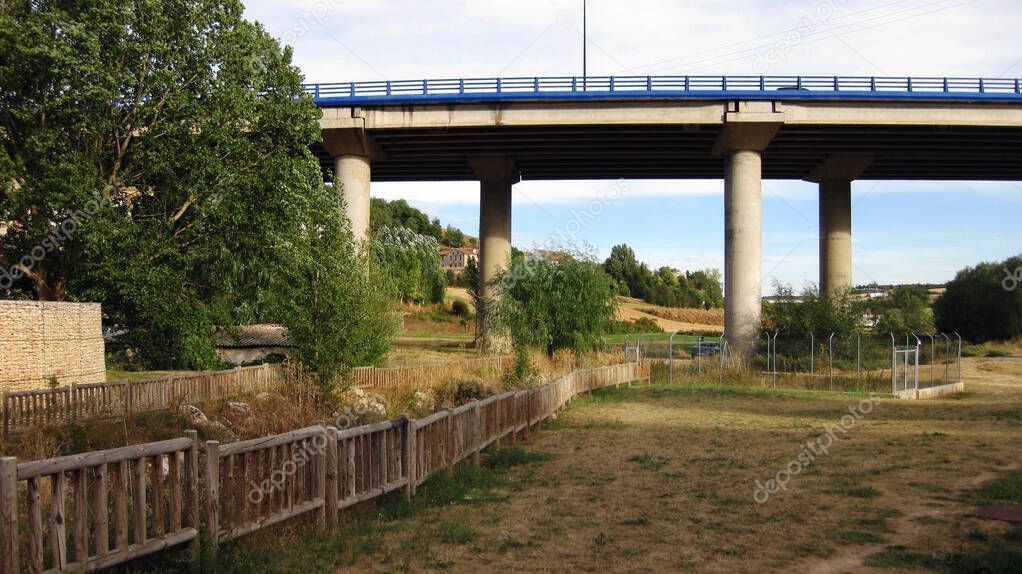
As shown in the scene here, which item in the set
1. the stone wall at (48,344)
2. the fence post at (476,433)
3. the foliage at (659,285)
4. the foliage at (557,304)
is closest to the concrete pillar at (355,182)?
the foliage at (557,304)

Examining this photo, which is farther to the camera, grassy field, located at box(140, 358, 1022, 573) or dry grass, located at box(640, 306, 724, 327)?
dry grass, located at box(640, 306, 724, 327)

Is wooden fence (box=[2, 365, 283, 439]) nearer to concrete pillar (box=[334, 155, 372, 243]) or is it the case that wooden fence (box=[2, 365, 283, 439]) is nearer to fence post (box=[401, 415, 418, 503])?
fence post (box=[401, 415, 418, 503])

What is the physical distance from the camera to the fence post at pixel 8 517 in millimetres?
5730

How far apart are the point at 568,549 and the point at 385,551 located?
1.83m

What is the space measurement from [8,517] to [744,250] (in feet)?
129

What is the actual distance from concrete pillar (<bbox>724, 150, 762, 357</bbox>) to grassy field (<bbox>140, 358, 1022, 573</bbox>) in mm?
23433

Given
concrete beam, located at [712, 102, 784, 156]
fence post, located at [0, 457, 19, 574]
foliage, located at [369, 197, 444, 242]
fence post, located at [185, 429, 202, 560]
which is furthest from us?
foliage, located at [369, 197, 444, 242]

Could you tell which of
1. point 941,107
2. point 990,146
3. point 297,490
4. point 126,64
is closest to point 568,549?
point 297,490

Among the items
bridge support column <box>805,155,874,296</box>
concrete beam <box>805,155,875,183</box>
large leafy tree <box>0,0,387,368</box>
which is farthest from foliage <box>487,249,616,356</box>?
bridge support column <box>805,155,874,296</box>

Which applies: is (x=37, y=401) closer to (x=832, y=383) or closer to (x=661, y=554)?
(x=661, y=554)

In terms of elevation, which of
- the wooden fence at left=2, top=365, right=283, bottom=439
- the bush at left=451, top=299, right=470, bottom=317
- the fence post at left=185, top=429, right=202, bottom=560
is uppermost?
the bush at left=451, top=299, right=470, bottom=317

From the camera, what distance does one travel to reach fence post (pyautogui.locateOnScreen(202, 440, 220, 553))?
7.38 meters

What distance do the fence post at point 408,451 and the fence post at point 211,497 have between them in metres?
3.23

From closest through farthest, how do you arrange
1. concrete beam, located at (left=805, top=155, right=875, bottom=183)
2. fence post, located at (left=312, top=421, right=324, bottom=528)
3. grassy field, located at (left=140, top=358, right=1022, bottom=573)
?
grassy field, located at (left=140, top=358, right=1022, bottom=573) → fence post, located at (left=312, top=421, right=324, bottom=528) → concrete beam, located at (left=805, top=155, right=875, bottom=183)
